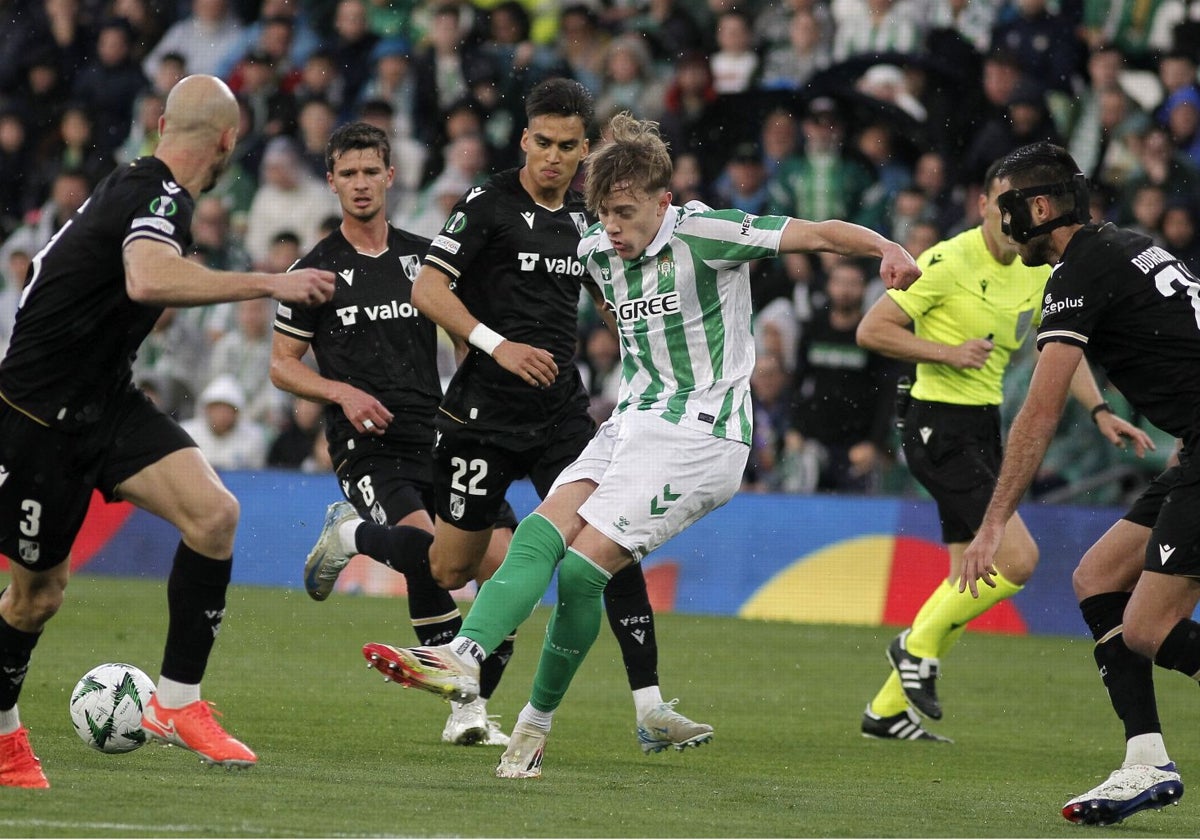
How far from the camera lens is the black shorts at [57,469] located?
6.14 m

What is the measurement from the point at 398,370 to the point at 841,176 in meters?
7.52

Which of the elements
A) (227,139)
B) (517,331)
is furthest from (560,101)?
(227,139)

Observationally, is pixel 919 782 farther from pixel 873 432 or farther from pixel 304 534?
pixel 304 534

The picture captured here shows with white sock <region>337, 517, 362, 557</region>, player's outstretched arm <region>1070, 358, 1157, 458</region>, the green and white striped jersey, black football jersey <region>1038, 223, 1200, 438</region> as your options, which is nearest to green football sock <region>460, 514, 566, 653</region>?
the green and white striped jersey

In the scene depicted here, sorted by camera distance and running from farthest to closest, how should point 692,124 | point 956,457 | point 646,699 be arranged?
point 692,124
point 956,457
point 646,699

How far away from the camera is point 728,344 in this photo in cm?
691

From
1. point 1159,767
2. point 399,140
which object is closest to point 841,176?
point 399,140

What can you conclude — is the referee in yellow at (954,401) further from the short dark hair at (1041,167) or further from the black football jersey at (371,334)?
the short dark hair at (1041,167)

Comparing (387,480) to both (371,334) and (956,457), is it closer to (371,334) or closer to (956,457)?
(371,334)

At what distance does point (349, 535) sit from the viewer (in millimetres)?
8539

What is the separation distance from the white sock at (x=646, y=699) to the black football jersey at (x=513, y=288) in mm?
1265

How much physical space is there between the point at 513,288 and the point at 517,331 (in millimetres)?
188

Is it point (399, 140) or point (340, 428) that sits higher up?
point (399, 140)

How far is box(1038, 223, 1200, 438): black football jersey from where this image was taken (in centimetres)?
609
